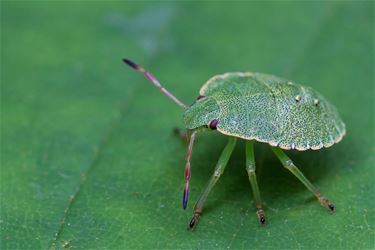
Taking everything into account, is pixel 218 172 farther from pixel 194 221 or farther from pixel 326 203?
pixel 326 203

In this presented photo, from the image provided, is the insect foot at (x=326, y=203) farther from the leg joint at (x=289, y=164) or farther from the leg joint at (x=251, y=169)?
the leg joint at (x=251, y=169)

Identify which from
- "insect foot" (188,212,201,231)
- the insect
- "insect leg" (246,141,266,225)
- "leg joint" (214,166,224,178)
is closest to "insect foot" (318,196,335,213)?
the insect

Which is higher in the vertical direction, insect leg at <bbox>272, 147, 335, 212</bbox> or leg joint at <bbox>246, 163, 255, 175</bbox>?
insect leg at <bbox>272, 147, 335, 212</bbox>

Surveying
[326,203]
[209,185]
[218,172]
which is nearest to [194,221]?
[209,185]

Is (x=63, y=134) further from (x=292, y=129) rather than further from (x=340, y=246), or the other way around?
(x=340, y=246)

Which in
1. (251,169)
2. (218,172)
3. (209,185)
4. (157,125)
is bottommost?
(157,125)

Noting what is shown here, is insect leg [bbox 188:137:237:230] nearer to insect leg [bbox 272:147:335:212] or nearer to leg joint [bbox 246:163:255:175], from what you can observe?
leg joint [bbox 246:163:255:175]
